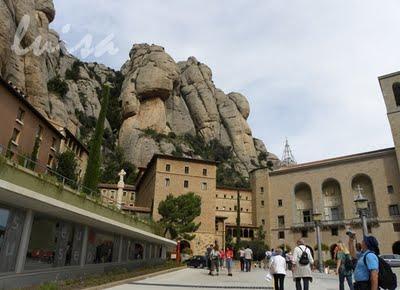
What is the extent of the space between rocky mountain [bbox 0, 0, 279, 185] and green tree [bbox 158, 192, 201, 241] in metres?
24.1

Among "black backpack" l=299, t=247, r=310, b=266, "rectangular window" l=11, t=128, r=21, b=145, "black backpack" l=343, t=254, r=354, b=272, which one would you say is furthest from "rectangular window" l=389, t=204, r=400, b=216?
"rectangular window" l=11, t=128, r=21, b=145

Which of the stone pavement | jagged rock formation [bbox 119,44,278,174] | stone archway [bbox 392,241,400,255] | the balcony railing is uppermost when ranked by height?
jagged rock formation [bbox 119,44,278,174]

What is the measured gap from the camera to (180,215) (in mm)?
38188

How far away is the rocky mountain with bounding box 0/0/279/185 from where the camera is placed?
Result: 47.7 metres

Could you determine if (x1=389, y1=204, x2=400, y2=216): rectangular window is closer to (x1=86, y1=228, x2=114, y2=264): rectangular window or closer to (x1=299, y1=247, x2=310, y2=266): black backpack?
(x1=86, y1=228, x2=114, y2=264): rectangular window

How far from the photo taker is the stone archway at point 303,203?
59406mm

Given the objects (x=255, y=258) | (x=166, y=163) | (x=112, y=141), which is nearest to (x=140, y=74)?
(x=112, y=141)

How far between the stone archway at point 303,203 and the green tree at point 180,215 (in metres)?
28.2

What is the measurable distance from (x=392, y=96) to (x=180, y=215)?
135ft

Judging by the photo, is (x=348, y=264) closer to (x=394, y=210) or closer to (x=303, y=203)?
(x=394, y=210)

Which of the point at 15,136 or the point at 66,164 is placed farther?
the point at 66,164

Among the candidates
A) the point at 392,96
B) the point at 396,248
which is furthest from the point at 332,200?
the point at 392,96

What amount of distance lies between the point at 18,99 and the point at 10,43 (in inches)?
641

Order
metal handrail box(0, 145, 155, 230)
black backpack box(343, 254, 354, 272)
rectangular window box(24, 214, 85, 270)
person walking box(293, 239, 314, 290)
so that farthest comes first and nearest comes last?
metal handrail box(0, 145, 155, 230) → rectangular window box(24, 214, 85, 270) → black backpack box(343, 254, 354, 272) → person walking box(293, 239, 314, 290)
